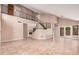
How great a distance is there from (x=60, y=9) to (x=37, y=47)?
89 cm

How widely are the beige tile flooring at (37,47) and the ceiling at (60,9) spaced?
1.80ft

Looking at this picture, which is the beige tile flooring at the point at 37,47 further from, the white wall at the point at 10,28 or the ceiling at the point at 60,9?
the ceiling at the point at 60,9

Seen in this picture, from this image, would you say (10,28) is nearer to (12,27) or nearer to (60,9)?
(12,27)

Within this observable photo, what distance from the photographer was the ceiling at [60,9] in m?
3.24

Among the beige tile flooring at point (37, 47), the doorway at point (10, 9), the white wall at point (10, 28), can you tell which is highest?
the doorway at point (10, 9)

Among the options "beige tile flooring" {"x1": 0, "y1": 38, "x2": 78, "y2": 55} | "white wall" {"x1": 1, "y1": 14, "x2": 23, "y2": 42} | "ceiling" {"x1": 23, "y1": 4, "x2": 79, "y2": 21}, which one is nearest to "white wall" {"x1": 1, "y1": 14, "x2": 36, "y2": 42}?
"white wall" {"x1": 1, "y1": 14, "x2": 23, "y2": 42}

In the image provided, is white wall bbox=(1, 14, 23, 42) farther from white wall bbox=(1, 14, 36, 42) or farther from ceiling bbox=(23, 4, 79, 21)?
ceiling bbox=(23, 4, 79, 21)

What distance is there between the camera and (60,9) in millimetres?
3316

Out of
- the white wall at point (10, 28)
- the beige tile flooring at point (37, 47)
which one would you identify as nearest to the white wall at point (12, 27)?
the white wall at point (10, 28)

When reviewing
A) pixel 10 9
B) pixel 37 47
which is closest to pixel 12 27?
pixel 10 9

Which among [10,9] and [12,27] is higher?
[10,9]

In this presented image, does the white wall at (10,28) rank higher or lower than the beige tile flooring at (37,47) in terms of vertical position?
higher
